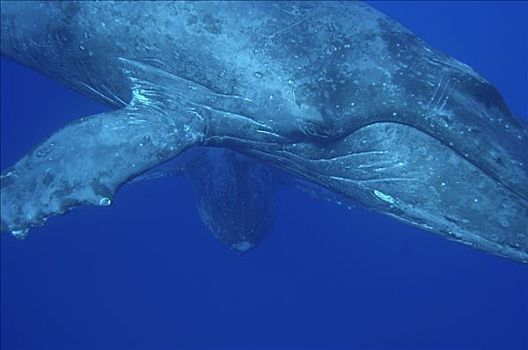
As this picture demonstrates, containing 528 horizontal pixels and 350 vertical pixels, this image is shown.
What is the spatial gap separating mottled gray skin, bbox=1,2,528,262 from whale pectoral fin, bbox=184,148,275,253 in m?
5.91

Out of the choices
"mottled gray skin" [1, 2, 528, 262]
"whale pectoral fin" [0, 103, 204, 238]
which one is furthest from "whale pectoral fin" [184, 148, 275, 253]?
"whale pectoral fin" [0, 103, 204, 238]

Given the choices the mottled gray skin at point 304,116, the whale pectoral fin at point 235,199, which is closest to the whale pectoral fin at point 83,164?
the mottled gray skin at point 304,116

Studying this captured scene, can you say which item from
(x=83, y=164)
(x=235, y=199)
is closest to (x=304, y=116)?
(x=83, y=164)

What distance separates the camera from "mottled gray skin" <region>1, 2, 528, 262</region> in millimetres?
6250

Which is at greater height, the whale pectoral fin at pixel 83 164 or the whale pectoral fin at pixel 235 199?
the whale pectoral fin at pixel 235 199

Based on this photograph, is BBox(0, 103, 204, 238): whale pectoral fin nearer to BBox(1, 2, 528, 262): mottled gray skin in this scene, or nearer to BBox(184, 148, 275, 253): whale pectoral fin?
BBox(1, 2, 528, 262): mottled gray skin

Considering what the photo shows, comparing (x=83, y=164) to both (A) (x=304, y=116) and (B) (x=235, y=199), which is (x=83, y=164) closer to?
(A) (x=304, y=116)

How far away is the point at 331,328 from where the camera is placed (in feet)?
73.5

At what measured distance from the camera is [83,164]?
6230 millimetres

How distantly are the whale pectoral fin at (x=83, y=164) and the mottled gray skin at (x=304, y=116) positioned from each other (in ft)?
0.05

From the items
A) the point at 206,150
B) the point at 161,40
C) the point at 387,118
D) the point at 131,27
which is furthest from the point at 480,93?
the point at 206,150

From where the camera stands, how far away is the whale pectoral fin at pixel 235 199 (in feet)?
43.5

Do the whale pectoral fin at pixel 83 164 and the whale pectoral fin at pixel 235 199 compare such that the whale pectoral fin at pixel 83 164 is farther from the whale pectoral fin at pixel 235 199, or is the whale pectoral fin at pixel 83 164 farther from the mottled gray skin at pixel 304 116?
the whale pectoral fin at pixel 235 199

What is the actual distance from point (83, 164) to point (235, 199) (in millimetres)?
7319
